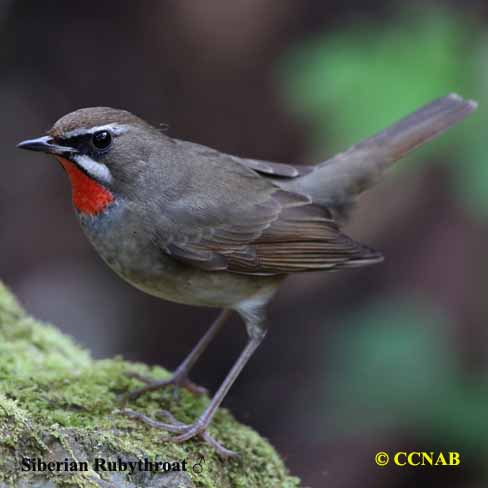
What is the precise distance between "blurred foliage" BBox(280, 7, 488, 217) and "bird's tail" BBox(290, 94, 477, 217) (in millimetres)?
380

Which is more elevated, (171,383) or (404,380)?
(171,383)

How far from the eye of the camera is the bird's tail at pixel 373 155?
18.6 feet

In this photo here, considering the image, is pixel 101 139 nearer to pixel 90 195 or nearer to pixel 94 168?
pixel 94 168

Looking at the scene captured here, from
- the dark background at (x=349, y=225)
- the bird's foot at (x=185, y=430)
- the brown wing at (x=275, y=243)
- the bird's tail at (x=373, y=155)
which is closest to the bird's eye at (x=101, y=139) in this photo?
the brown wing at (x=275, y=243)

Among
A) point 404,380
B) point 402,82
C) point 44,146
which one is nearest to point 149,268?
point 44,146

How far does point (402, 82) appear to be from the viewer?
668 centimetres

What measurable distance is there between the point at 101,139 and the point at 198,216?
76 centimetres

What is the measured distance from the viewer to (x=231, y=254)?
4.95 meters

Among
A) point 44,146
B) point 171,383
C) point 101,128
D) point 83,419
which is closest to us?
point 83,419

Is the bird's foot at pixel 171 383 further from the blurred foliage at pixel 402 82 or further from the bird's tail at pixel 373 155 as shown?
the blurred foliage at pixel 402 82

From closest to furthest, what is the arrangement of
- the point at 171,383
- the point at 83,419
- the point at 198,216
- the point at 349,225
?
1. the point at 83,419
2. the point at 198,216
3. the point at 171,383
4. the point at 349,225

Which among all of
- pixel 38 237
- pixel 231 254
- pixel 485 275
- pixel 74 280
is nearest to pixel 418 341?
pixel 485 275

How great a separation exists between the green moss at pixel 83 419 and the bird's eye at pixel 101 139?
1312 mm

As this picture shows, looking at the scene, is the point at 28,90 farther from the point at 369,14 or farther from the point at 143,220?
the point at 143,220
